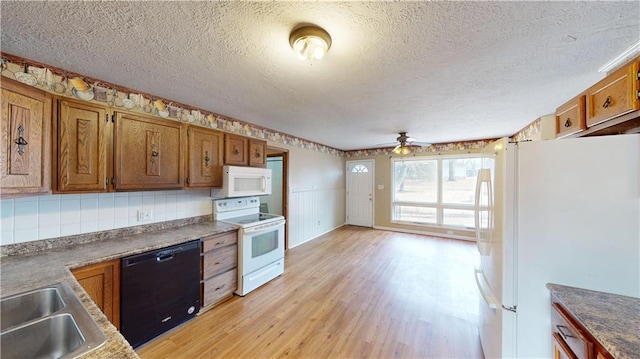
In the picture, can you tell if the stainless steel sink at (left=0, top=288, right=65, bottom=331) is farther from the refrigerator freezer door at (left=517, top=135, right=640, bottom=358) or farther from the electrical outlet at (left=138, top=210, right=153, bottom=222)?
the refrigerator freezer door at (left=517, top=135, right=640, bottom=358)

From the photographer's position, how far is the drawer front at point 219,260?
2.30 m

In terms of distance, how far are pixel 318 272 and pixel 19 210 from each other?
10.0 ft

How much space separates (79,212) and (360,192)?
566 cm

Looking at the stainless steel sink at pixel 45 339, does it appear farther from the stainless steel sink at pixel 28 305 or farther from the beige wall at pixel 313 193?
the beige wall at pixel 313 193

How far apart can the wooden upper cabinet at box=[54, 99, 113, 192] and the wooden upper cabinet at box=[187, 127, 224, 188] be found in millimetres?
662

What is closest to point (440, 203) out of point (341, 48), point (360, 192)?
point (360, 192)

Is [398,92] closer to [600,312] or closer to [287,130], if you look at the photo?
[600,312]

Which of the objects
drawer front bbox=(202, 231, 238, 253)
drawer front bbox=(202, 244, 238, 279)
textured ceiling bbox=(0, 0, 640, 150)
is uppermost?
textured ceiling bbox=(0, 0, 640, 150)

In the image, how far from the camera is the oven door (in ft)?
8.67

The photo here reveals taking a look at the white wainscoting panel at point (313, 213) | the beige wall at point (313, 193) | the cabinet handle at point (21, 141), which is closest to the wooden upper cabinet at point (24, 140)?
the cabinet handle at point (21, 141)

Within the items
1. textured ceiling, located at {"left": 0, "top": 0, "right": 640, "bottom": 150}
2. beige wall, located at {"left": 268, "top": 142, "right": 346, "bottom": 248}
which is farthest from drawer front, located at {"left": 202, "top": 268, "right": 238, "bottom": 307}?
textured ceiling, located at {"left": 0, "top": 0, "right": 640, "bottom": 150}

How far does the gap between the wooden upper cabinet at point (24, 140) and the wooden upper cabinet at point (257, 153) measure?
71.1 inches

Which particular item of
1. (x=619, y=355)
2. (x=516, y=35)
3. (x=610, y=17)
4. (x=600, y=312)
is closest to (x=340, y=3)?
(x=516, y=35)

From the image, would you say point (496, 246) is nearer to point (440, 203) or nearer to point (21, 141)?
point (21, 141)
